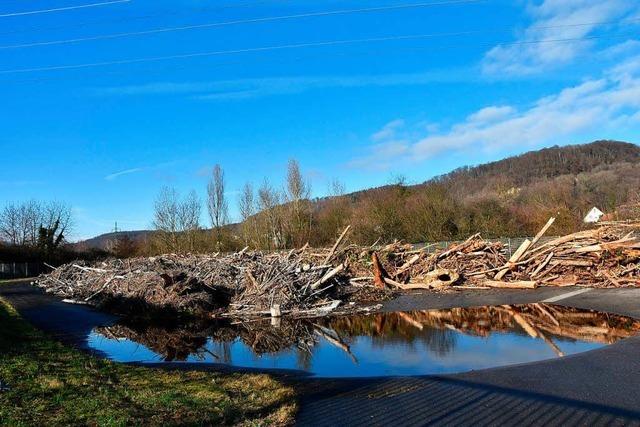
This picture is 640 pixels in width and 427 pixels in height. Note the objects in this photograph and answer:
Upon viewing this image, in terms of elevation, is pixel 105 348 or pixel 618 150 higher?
pixel 618 150

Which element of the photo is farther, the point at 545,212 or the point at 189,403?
the point at 545,212

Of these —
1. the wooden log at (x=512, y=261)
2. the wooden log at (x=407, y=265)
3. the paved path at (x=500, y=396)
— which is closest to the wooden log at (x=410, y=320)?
the paved path at (x=500, y=396)

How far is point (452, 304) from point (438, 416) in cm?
1120

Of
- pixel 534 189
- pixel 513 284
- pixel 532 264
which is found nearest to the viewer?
pixel 513 284

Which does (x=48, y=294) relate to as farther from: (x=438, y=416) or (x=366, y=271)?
(x=438, y=416)

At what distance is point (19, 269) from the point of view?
4566cm

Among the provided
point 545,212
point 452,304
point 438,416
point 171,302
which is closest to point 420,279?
point 452,304

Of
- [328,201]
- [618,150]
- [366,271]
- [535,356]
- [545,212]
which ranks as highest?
[618,150]

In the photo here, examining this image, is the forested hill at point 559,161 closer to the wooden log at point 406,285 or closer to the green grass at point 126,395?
the wooden log at point 406,285

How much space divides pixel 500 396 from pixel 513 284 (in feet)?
44.7

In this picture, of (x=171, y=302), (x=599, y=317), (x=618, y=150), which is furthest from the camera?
(x=618, y=150)

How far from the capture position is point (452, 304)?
1666 centimetres

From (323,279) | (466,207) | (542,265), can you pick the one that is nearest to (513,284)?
(542,265)

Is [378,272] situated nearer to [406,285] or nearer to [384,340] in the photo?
[406,285]
